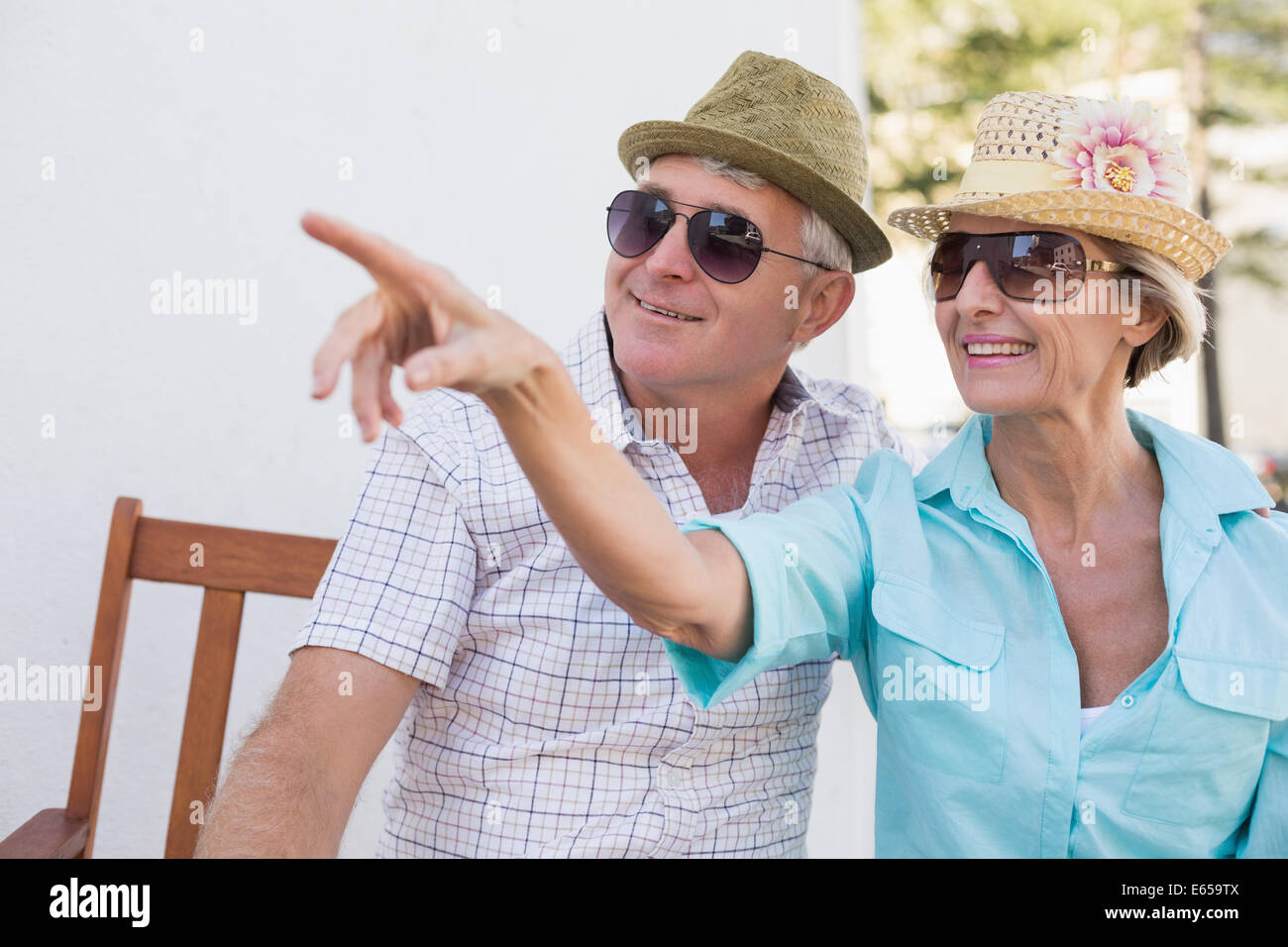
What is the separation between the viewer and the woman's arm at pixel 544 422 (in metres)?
1.18

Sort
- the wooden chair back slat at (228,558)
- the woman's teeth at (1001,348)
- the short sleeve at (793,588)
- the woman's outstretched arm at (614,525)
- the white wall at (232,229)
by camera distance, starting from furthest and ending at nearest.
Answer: the white wall at (232,229), the wooden chair back slat at (228,558), the woman's teeth at (1001,348), the short sleeve at (793,588), the woman's outstretched arm at (614,525)

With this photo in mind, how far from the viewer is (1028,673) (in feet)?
6.29

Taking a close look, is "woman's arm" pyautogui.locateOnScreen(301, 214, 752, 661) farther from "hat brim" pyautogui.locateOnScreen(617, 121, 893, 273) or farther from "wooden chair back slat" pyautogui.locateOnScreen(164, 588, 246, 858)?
"wooden chair back slat" pyautogui.locateOnScreen(164, 588, 246, 858)

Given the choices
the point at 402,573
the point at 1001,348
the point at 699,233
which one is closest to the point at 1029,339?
the point at 1001,348

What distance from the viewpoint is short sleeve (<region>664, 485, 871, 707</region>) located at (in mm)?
1731

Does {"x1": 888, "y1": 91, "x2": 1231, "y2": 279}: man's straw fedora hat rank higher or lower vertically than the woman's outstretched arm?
higher

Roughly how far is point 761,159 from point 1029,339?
60 centimetres

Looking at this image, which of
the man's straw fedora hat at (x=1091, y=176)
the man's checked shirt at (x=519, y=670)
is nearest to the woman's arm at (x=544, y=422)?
the man's checked shirt at (x=519, y=670)

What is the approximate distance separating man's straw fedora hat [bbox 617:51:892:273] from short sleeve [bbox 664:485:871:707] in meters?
0.64

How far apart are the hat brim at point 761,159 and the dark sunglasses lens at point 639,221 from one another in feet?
0.41

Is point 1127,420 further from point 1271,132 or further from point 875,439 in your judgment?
point 1271,132

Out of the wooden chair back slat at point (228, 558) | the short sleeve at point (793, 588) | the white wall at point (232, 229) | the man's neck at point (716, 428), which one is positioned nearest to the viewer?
the short sleeve at point (793, 588)

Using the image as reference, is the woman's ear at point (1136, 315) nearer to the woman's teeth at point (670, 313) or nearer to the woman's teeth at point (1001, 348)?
the woman's teeth at point (1001, 348)

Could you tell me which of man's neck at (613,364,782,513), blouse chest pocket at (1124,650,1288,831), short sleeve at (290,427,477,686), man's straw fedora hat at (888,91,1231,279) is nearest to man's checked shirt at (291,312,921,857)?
short sleeve at (290,427,477,686)
